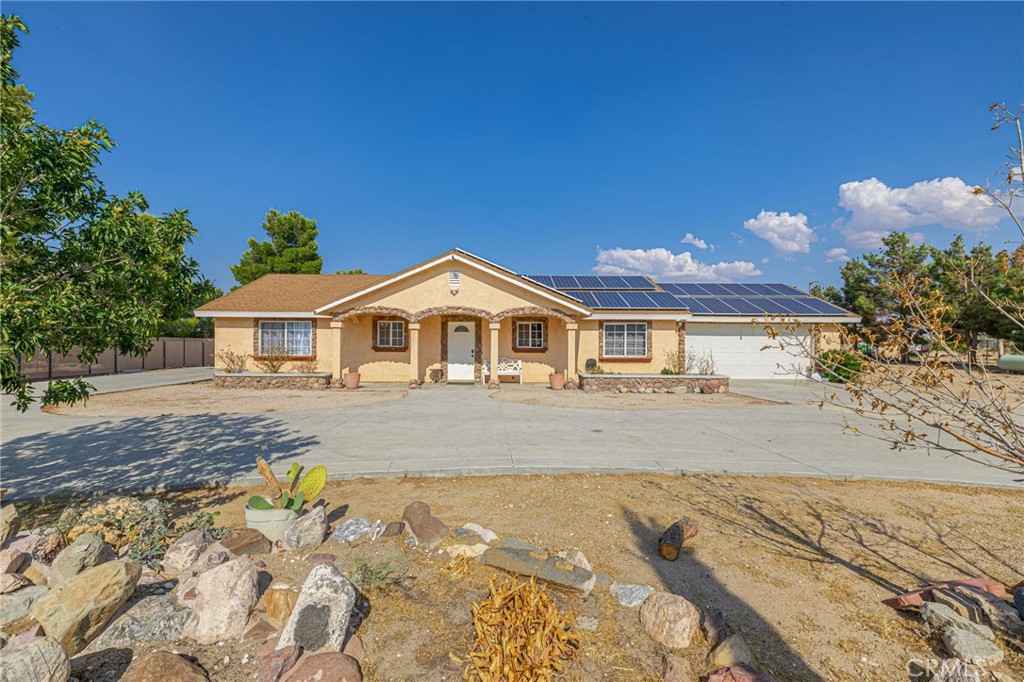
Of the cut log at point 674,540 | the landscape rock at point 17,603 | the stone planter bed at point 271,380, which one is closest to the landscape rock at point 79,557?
the landscape rock at point 17,603

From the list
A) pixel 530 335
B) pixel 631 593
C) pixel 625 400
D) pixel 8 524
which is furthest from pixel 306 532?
pixel 530 335

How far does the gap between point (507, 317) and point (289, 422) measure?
9.58m

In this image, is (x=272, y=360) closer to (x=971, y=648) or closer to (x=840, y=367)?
(x=840, y=367)

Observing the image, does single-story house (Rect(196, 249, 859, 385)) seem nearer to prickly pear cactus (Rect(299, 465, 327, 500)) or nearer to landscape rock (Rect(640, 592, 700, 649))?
prickly pear cactus (Rect(299, 465, 327, 500))

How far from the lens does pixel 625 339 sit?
60.4 ft

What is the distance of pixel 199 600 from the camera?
9.77 feet

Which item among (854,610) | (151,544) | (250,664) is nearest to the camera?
(250,664)

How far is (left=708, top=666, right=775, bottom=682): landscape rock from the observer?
242 cm

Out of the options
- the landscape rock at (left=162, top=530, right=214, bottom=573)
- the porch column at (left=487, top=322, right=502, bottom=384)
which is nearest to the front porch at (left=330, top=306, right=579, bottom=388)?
the porch column at (left=487, top=322, right=502, bottom=384)

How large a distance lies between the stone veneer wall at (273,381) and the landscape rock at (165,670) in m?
14.5

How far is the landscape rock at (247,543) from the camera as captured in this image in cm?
381

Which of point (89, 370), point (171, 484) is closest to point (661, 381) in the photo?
point (171, 484)

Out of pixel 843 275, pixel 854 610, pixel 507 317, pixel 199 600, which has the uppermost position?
pixel 843 275

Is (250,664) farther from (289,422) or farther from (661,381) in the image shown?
(661,381)
